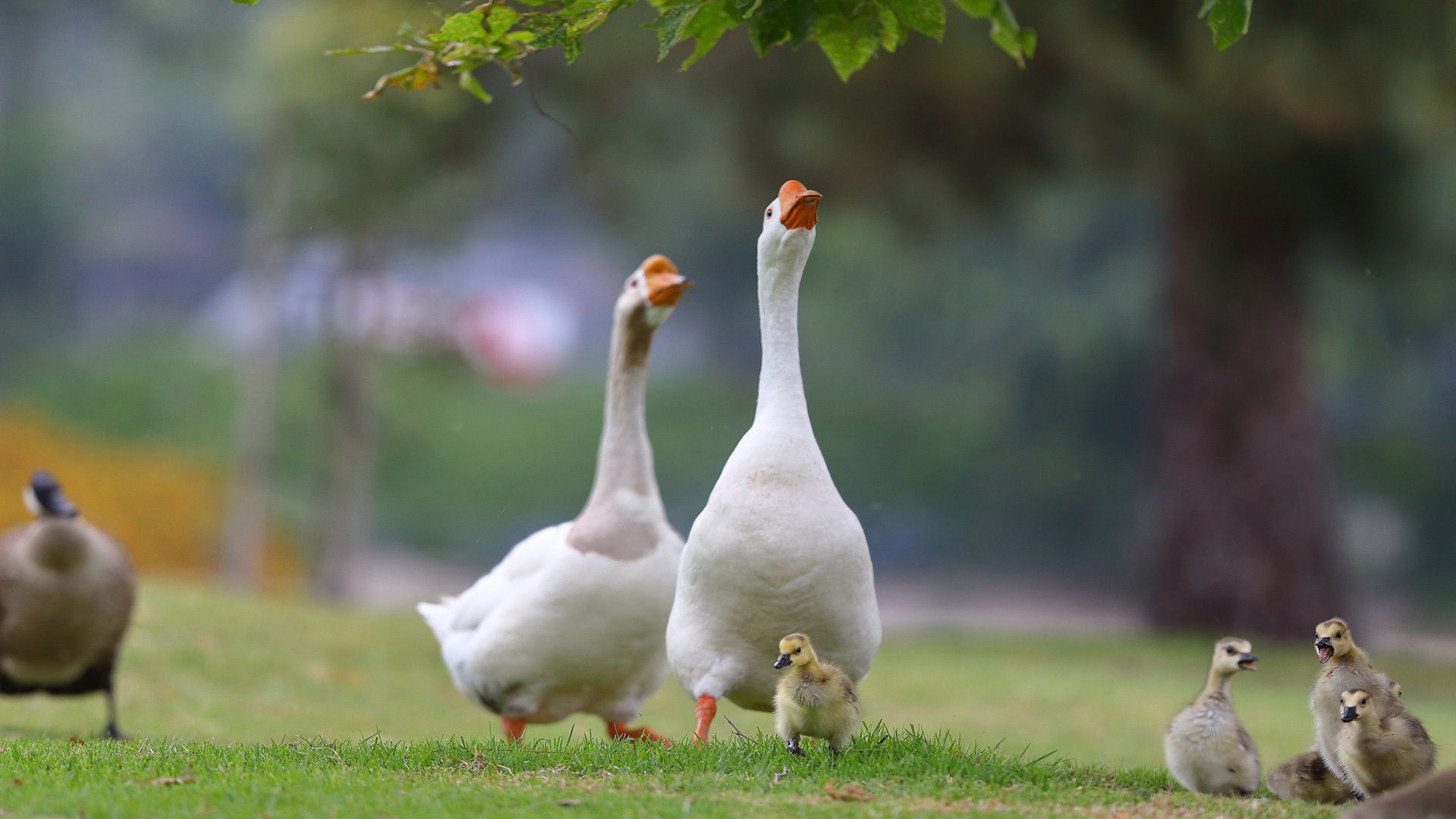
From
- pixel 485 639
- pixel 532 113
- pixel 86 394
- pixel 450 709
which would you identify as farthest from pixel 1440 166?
pixel 86 394

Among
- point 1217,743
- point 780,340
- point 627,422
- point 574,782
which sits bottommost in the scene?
point 574,782

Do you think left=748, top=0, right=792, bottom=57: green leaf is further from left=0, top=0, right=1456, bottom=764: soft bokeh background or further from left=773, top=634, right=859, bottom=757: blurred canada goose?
left=0, top=0, right=1456, bottom=764: soft bokeh background

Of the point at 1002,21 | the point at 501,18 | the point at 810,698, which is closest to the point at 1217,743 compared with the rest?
the point at 810,698

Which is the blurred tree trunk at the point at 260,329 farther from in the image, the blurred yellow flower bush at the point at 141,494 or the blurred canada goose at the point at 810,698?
the blurred canada goose at the point at 810,698

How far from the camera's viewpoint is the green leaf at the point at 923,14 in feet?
14.3

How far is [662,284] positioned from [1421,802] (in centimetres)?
370

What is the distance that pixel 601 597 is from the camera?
5801 mm

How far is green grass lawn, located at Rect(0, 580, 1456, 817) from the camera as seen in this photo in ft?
13.4

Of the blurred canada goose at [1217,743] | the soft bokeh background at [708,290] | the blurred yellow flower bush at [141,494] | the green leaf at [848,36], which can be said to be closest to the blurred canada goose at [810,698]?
the blurred canada goose at [1217,743]

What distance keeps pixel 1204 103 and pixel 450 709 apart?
7.84 metres

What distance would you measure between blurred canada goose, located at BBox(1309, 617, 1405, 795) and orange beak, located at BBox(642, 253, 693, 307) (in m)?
2.92

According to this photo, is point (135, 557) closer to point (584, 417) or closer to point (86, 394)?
point (86, 394)

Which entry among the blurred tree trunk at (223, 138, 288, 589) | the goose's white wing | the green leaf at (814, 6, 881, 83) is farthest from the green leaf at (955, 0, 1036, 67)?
the blurred tree trunk at (223, 138, 288, 589)

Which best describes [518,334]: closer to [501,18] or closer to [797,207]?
→ [797,207]
